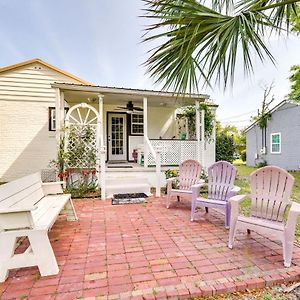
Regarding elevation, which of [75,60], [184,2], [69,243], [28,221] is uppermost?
[75,60]

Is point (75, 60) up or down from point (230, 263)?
up

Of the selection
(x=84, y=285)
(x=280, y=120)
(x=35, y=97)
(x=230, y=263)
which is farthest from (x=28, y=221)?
(x=280, y=120)

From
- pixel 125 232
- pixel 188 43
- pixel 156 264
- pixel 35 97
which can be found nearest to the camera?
pixel 156 264

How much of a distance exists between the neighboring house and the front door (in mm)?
10676

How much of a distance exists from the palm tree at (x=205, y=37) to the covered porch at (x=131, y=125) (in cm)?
277

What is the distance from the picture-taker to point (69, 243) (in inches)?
133

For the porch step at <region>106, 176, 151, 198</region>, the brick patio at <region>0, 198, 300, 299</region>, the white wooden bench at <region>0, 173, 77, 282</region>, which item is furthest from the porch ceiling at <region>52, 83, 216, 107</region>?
the white wooden bench at <region>0, 173, 77, 282</region>

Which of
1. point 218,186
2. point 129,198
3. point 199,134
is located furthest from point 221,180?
point 199,134

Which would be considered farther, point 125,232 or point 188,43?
point 125,232

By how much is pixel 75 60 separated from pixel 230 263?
14.9 m

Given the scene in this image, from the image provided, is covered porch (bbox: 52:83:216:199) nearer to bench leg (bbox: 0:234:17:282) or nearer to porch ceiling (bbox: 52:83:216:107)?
porch ceiling (bbox: 52:83:216:107)

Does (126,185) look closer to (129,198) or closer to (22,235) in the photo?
(129,198)

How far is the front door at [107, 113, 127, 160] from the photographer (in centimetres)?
1041

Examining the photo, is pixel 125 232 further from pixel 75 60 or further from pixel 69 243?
pixel 75 60
